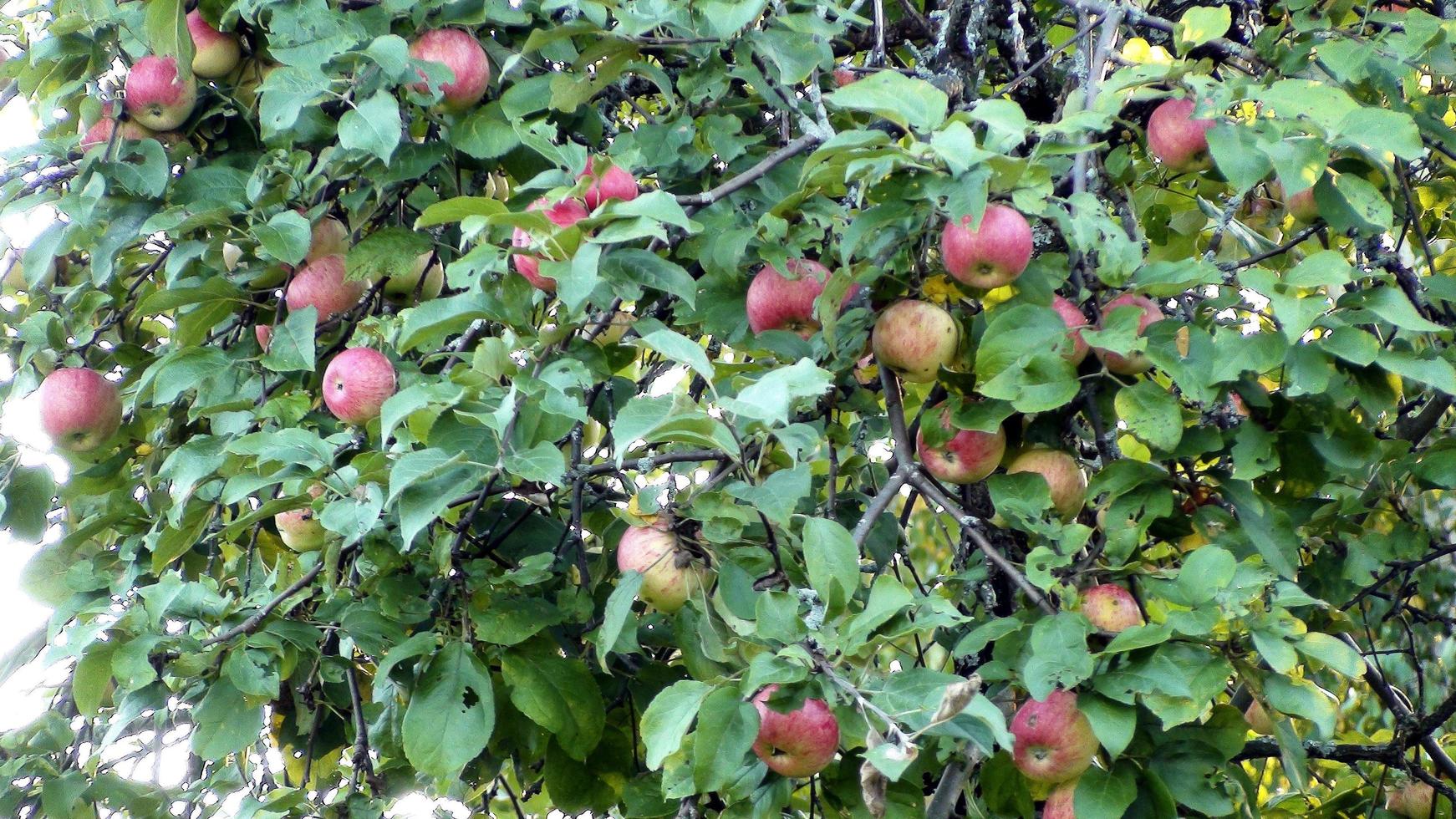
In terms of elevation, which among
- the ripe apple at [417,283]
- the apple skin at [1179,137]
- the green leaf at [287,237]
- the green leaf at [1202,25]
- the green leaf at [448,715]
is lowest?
the green leaf at [448,715]

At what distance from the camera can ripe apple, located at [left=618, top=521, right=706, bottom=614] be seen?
1604mm

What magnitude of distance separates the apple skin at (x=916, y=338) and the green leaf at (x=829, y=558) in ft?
1.15

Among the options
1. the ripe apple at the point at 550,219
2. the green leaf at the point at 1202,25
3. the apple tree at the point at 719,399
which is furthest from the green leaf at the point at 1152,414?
the ripe apple at the point at 550,219

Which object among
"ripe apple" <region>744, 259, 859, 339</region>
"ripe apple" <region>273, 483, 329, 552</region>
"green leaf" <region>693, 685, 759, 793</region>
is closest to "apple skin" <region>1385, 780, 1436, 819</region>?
"ripe apple" <region>744, 259, 859, 339</region>

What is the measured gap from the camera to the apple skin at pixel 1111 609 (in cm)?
154

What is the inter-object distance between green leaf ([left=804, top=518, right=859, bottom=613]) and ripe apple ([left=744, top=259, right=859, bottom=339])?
1.33 ft

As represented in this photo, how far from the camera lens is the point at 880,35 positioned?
6.70 ft

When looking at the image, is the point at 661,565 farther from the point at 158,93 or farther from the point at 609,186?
the point at 158,93

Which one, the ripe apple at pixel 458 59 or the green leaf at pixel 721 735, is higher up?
the ripe apple at pixel 458 59

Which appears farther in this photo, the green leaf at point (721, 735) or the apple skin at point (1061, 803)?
the apple skin at point (1061, 803)

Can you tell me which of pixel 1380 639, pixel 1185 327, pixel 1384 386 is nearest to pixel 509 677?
pixel 1185 327

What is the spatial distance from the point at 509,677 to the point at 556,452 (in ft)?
1.52

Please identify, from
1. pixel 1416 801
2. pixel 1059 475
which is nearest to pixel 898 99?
pixel 1059 475

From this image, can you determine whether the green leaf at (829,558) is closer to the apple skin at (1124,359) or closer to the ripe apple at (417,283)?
the apple skin at (1124,359)
